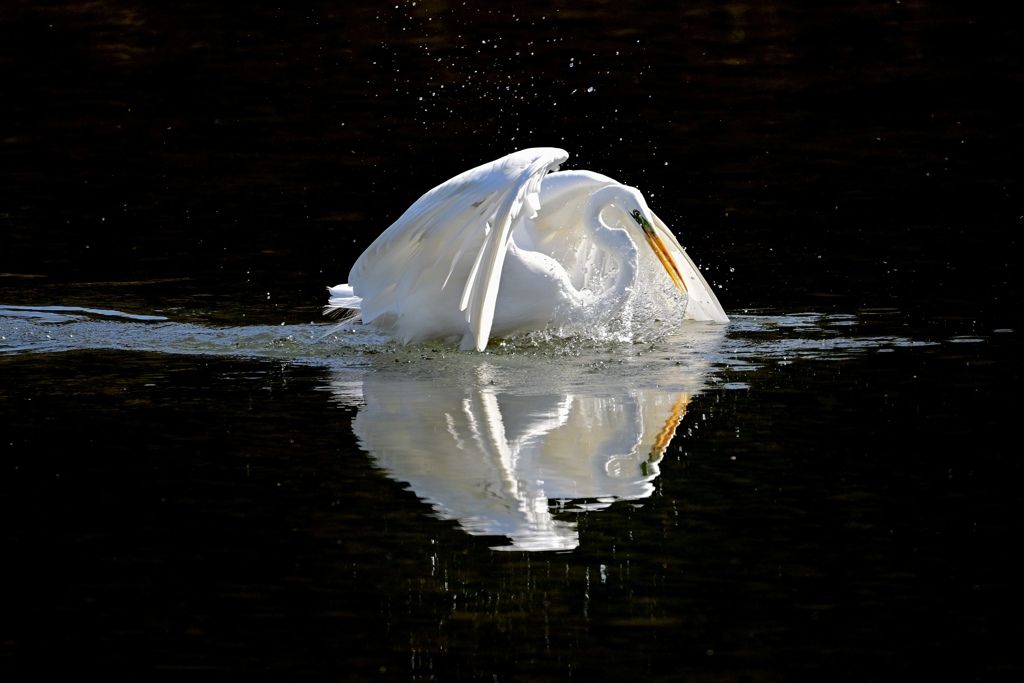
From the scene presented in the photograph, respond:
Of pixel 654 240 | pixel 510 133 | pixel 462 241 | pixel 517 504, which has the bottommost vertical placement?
pixel 510 133

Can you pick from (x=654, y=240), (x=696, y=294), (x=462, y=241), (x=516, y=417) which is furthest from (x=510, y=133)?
(x=516, y=417)

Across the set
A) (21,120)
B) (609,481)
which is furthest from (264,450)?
(21,120)

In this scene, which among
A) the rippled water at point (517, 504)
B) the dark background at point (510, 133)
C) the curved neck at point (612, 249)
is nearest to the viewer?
the rippled water at point (517, 504)

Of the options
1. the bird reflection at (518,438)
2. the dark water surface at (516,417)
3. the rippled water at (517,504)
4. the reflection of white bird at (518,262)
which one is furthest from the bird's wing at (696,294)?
the bird reflection at (518,438)

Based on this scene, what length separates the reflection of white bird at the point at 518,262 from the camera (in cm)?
732

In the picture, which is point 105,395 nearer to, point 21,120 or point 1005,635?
point 1005,635

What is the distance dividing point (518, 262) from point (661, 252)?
1065 mm

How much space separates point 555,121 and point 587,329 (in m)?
7.57

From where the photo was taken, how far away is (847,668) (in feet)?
12.5

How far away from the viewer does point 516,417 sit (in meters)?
6.36

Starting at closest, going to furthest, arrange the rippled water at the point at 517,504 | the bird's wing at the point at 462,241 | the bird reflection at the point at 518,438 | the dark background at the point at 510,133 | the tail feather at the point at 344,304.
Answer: the rippled water at the point at 517,504 → the bird reflection at the point at 518,438 → the bird's wing at the point at 462,241 → the tail feather at the point at 344,304 → the dark background at the point at 510,133

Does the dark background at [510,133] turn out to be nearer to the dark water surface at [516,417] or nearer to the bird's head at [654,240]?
the dark water surface at [516,417]

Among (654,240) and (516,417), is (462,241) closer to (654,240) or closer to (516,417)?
(654,240)

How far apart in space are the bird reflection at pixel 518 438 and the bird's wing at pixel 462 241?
0.43 meters
